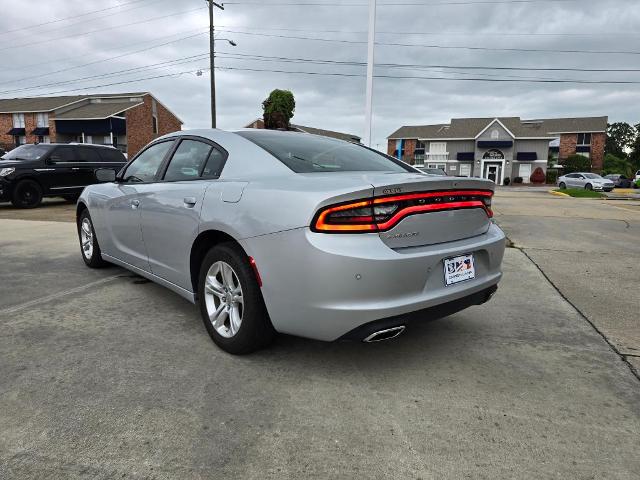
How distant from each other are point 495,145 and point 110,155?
4521 cm

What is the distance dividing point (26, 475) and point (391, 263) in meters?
1.78

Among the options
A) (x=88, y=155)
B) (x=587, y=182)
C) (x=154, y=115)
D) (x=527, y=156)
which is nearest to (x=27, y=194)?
(x=88, y=155)

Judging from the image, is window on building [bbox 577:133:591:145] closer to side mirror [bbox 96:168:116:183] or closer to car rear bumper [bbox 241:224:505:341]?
side mirror [bbox 96:168:116:183]

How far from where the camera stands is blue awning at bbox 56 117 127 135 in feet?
132

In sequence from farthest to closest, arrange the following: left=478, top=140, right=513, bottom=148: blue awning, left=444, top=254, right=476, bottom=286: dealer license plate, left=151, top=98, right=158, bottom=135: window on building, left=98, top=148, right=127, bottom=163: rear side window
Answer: left=478, top=140, right=513, bottom=148: blue awning → left=151, top=98, right=158, bottom=135: window on building → left=98, top=148, right=127, bottom=163: rear side window → left=444, top=254, right=476, bottom=286: dealer license plate

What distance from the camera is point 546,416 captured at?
7.43 feet

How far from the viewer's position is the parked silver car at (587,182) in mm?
32875

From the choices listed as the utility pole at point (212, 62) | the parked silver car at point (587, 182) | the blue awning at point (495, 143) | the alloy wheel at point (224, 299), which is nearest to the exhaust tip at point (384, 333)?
the alloy wheel at point (224, 299)

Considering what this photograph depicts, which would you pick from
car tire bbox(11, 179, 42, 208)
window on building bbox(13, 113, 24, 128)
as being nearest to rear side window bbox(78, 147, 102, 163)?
car tire bbox(11, 179, 42, 208)

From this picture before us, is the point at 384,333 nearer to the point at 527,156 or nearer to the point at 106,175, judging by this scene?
the point at 106,175

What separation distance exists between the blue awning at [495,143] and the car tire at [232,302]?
171 feet

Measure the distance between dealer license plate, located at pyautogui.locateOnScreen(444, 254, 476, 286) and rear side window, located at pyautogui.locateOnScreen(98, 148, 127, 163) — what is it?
12548 mm

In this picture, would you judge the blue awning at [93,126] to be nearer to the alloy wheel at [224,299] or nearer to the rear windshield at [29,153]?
the rear windshield at [29,153]

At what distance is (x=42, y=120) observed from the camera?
4272cm
